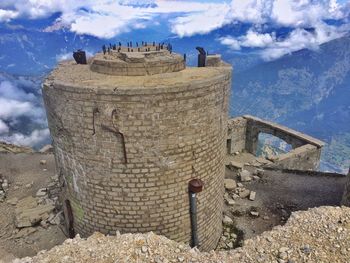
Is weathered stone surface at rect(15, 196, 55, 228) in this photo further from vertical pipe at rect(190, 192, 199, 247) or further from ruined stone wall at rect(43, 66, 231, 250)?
vertical pipe at rect(190, 192, 199, 247)

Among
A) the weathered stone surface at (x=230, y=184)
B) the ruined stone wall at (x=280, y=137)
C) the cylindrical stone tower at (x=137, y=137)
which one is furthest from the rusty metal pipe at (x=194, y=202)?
the ruined stone wall at (x=280, y=137)

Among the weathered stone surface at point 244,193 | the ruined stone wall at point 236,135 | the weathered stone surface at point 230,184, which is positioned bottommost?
the ruined stone wall at point 236,135

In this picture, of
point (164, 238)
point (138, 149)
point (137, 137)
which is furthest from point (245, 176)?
point (137, 137)

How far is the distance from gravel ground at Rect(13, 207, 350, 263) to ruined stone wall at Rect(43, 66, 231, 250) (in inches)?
32.5

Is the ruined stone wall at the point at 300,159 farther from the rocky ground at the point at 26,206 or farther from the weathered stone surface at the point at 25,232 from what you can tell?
the weathered stone surface at the point at 25,232

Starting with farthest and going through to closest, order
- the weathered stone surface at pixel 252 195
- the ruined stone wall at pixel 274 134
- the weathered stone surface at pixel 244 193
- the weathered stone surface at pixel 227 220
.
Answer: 1. the ruined stone wall at pixel 274 134
2. the weathered stone surface at pixel 244 193
3. the weathered stone surface at pixel 252 195
4. the weathered stone surface at pixel 227 220

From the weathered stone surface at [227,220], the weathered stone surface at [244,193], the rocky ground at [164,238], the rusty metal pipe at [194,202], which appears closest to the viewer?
the rocky ground at [164,238]

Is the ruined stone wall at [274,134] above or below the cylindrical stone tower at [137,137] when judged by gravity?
below

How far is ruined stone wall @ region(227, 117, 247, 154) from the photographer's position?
1742 centimetres

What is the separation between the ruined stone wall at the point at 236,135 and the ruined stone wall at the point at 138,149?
9958mm

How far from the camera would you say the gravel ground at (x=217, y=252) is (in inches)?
227

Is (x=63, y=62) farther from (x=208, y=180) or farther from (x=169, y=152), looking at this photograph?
(x=208, y=180)

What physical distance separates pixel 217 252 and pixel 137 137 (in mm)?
2721

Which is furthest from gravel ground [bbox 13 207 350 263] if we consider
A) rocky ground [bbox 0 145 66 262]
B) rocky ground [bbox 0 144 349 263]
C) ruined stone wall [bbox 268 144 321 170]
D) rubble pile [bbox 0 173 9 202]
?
ruined stone wall [bbox 268 144 321 170]
